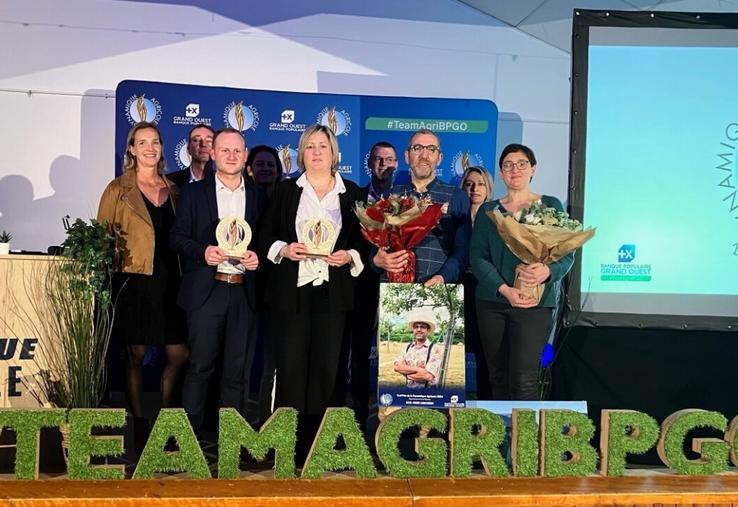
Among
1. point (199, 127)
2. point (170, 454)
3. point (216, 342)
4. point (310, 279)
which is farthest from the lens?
point (199, 127)

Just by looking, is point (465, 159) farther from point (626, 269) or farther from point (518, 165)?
point (626, 269)

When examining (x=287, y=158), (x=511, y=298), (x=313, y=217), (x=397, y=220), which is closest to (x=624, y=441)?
(x=511, y=298)

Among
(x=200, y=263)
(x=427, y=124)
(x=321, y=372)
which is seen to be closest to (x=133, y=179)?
(x=200, y=263)

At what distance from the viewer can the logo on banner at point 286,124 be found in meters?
4.33

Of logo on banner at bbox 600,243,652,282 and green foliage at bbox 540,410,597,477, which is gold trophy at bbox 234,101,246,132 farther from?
green foliage at bbox 540,410,597,477

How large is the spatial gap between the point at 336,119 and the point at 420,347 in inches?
74.8

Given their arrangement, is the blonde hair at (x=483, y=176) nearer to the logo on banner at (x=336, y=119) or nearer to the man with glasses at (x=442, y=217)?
the man with glasses at (x=442, y=217)

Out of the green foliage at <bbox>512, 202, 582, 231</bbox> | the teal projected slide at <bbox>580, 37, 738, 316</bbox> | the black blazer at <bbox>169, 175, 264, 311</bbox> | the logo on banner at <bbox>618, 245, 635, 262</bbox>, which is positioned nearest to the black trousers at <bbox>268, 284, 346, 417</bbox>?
the black blazer at <bbox>169, 175, 264, 311</bbox>

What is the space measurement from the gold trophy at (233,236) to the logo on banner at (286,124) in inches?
50.1

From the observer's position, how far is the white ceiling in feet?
15.0

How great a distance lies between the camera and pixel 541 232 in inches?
121

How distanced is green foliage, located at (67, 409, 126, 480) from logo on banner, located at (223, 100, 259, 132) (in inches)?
86.7

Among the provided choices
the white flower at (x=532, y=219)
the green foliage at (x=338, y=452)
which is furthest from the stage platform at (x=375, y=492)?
the white flower at (x=532, y=219)

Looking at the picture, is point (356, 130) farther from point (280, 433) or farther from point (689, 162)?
point (280, 433)
